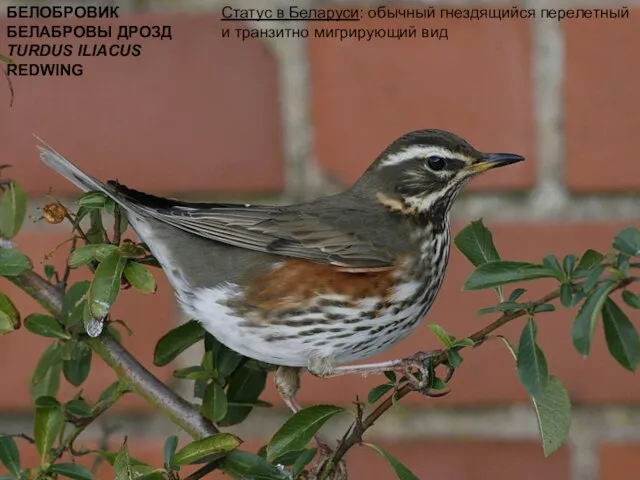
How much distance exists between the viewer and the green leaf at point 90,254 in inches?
26.3

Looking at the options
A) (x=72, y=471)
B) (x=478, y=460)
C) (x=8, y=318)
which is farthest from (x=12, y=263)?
(x=478, y=460)

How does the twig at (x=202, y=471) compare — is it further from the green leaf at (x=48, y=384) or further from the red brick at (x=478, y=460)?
the red brick at (x=478, y=460)

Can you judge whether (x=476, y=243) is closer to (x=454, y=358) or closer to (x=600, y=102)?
(x=454, y=358)

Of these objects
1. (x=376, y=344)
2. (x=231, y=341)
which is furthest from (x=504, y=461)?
(x=231, y=341)

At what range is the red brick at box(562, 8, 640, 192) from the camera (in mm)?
1044

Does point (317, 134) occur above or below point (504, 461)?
above

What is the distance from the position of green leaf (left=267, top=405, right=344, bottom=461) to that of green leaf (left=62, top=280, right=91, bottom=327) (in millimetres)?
160

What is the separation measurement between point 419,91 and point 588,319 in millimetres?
588

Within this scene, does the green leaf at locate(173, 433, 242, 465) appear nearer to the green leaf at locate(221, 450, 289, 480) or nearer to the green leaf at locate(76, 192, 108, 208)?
the green leaf at locate(221, 450, 289, 480)

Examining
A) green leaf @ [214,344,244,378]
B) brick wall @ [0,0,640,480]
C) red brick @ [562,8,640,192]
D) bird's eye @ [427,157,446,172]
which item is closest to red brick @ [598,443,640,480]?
brick wall @ [0,0,640,480]

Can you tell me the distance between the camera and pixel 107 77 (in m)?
1.08

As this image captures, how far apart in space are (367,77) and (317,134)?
8cm

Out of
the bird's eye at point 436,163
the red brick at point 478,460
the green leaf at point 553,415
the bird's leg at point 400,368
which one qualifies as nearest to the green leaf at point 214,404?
the bird's leg at point 400,368

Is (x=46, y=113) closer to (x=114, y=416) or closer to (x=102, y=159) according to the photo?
(x=102, y=159)
